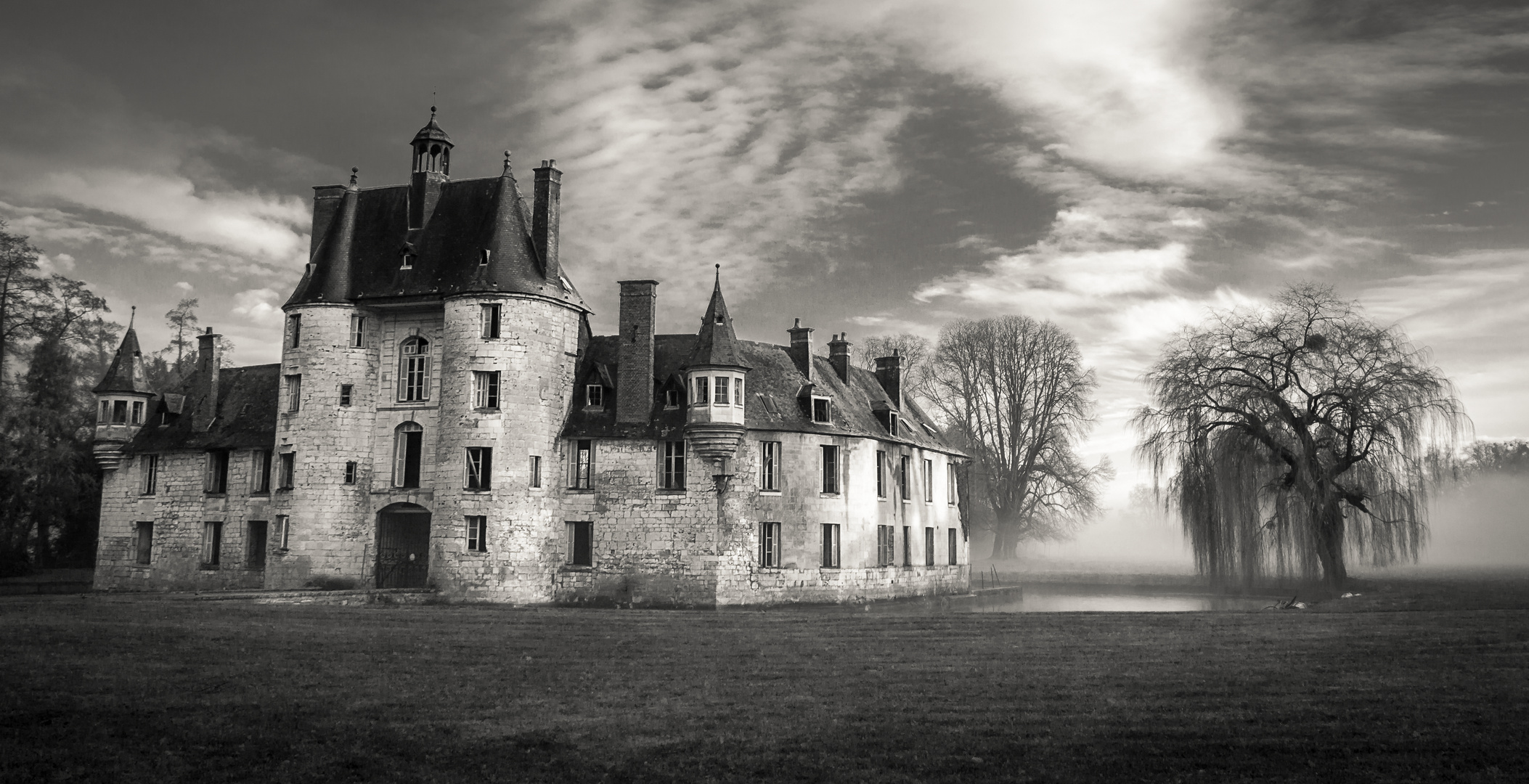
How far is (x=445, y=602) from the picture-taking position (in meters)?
33.8

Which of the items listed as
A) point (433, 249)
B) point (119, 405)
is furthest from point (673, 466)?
point (119, 405)

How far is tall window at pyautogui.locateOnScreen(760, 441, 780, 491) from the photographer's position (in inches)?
1430

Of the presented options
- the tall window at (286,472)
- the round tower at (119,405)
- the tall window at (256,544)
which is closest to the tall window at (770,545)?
the tall window at (286,472)

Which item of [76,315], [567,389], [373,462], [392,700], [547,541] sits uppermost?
[76,315]

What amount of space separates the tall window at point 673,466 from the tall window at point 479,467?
5.69 metres

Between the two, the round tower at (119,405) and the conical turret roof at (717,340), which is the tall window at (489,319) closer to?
the conical turret roof at (717,340)

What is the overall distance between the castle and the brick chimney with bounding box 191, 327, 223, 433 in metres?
1.63

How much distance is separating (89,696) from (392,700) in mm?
3782

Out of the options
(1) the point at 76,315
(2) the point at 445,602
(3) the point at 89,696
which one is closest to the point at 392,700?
(3) the point at 89,696

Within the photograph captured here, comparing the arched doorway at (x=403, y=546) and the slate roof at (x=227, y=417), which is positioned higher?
the slate roof at (x=227, y=417)

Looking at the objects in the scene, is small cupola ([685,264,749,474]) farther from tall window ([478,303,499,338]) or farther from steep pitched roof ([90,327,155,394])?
steep pitched roof ([90,327,155,394])

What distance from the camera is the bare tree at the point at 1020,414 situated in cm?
5866

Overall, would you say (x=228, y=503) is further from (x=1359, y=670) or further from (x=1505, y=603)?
(x=1505, y=603)

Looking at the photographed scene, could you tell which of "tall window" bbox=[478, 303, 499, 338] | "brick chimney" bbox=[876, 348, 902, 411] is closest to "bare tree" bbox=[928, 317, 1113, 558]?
"brick chimney" bbox=[876, 348, 902, 411]
